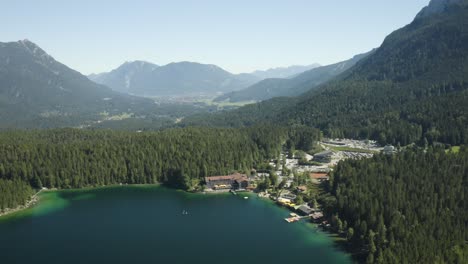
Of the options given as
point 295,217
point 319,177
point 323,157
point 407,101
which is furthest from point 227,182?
point 407,101

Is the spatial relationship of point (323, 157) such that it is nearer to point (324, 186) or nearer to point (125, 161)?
point (324, 186)

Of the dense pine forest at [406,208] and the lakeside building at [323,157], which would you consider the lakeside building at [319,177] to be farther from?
the lakeside building at [323,157]

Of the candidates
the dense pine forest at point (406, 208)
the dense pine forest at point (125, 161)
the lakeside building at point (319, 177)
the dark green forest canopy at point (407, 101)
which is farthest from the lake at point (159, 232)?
the dark green forest canopy at point (407, 101)

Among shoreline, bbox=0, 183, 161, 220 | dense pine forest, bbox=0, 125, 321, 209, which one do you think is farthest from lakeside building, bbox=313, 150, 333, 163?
shoreline, bbox=0, 183, 161, 220

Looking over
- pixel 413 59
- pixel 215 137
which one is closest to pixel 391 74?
pixel 413 59

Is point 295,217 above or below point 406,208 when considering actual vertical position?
below

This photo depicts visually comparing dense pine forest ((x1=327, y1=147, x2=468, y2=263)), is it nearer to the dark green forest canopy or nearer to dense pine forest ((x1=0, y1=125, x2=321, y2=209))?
dense pine forest ((x1=0, y1=125, x2=321, y2=209))

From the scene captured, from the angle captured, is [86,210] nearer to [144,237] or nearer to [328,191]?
[144,237]
